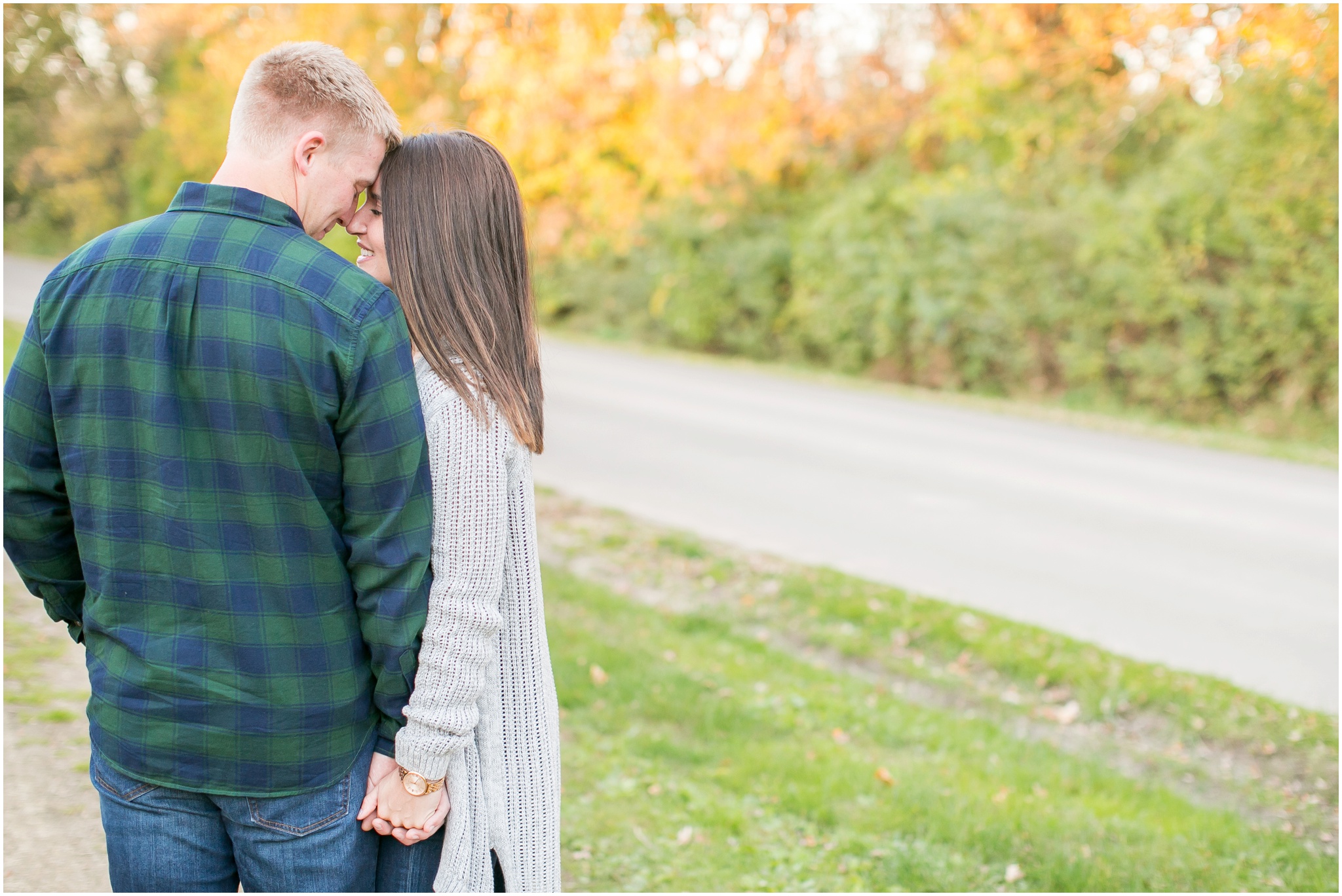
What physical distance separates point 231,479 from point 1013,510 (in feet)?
25.2

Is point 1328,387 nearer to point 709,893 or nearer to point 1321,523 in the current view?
point 1321,523

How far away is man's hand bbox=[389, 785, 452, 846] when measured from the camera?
6.13ft

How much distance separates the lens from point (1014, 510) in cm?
852

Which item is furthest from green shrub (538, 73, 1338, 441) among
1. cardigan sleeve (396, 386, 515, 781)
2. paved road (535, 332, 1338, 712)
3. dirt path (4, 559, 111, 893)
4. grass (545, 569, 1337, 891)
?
cardigan sleeve (396, 386, 515, 781)

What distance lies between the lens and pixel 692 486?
9008mm

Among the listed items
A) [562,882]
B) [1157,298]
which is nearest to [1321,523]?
[1157,298]

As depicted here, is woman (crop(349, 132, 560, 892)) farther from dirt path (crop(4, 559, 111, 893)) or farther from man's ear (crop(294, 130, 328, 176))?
dirt path (crop(4, 559, 111, 893))

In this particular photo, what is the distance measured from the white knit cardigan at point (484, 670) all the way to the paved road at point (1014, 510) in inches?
176

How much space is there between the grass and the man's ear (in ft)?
7.89

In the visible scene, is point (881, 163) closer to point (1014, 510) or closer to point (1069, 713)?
point (1014, 510)

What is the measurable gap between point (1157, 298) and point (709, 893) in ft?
44.1

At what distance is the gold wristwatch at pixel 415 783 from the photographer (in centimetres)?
183

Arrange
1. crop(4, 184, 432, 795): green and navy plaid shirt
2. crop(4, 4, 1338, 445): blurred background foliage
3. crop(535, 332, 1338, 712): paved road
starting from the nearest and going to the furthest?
1. crop(4, 184, 432, 795): green and navy plaid shirt
2. crop(535, 332, 1338, 712): paved road
3. crop(4, 4, 1338, 445): blurred background foliage

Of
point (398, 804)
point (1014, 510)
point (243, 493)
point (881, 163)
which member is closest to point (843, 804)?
point (398, 804)
